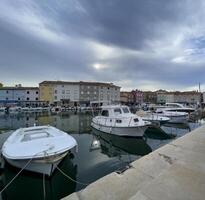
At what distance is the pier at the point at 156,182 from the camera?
3.06 metres

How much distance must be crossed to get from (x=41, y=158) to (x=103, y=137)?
1040 cm

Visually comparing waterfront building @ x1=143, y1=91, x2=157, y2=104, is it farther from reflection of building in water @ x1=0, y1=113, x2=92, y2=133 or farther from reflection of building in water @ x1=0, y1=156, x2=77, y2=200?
reflection of building in water @ x1=0, y1=156, x2=77, y2=200

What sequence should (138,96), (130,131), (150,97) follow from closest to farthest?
(130,131) → (138,96) → (150,97)

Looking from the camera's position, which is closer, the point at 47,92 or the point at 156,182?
the point at 156,182

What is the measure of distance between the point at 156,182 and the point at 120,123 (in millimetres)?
13077

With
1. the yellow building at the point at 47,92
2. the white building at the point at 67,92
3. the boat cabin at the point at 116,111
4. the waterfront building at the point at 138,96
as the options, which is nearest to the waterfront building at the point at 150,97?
the waterfront building at the point at 138,96

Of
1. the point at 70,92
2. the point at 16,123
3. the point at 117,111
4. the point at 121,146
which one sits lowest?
the point at 16,123

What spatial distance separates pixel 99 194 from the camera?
405 centimetres

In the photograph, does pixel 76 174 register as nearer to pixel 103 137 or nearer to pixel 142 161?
pixel 142 161

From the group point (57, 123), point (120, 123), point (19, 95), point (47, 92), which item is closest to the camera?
point (120, 123)

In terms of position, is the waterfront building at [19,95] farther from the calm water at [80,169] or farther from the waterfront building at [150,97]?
the calm water at [80,169]

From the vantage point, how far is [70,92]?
7875 centimetres

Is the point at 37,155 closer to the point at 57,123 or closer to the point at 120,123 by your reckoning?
the point at 120,123

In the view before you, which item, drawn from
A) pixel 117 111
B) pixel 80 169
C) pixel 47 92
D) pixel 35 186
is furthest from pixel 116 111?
pixel 47 92
